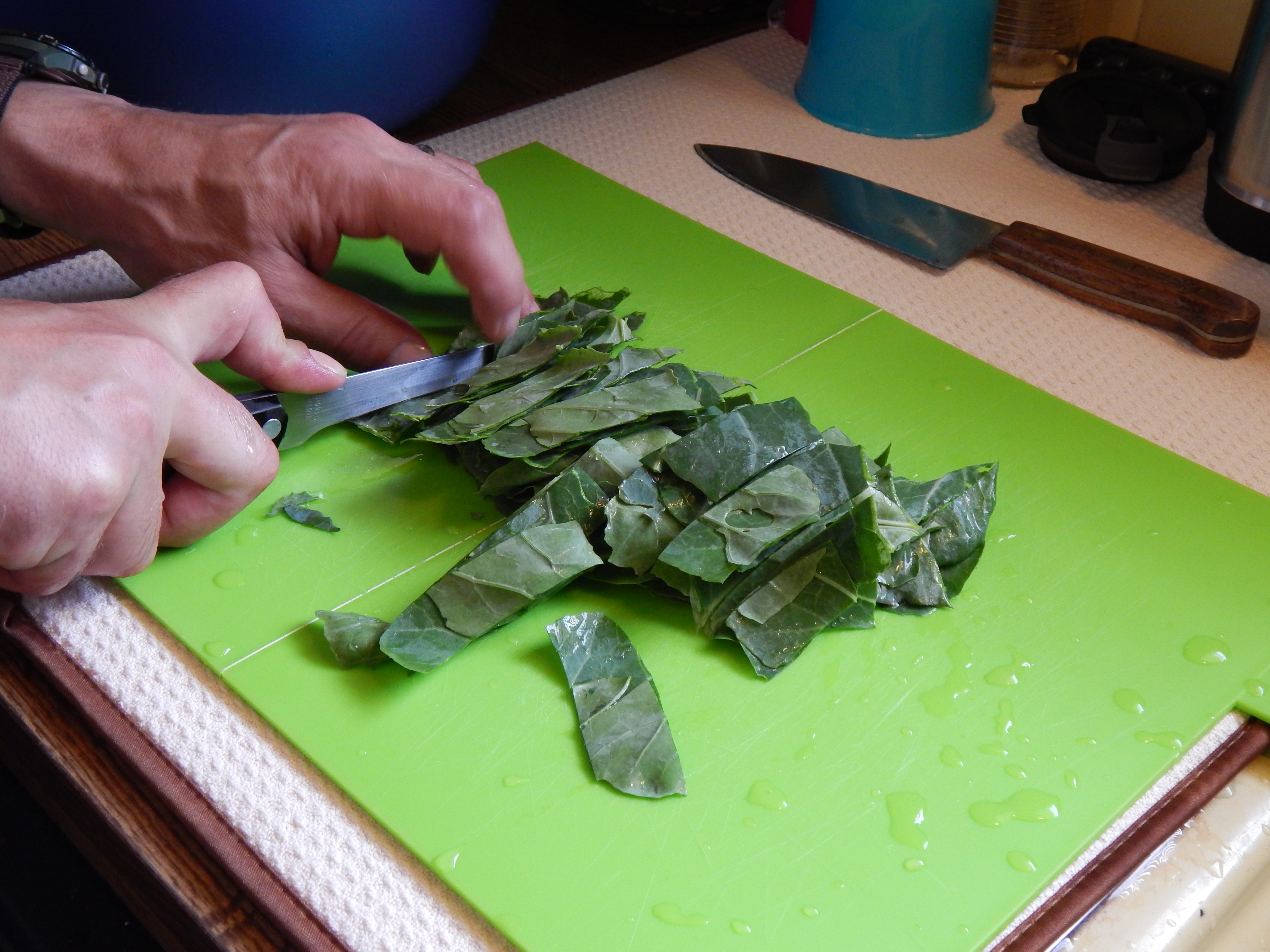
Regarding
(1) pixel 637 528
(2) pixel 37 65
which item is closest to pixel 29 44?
(2) pixel 37 65

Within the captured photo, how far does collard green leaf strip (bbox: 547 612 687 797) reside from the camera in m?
0.87

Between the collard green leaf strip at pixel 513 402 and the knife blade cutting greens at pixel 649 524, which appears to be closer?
the knife blade cutting greens at pixel 649 524

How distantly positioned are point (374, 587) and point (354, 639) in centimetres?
9

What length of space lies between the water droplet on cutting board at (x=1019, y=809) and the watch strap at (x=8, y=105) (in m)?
1.17

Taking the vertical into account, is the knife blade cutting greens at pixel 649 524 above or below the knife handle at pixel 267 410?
below

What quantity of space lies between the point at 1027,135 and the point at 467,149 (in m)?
0.88

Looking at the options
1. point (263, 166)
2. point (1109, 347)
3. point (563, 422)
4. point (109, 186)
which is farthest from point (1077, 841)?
point (109, 186)

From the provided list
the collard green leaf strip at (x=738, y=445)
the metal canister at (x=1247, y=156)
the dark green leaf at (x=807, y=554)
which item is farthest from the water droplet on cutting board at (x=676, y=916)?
the metal canister at (x=1247, y=156)

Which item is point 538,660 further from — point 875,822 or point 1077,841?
point 1077,841

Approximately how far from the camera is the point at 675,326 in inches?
53.9

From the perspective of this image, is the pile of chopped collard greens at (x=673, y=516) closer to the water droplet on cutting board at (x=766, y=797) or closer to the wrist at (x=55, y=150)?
the water droplet on cutting board at (x=766, y=797)

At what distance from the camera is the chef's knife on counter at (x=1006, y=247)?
1.36 m

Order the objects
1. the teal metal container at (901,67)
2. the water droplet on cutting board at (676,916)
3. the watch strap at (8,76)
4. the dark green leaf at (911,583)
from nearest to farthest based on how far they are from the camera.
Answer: the water droplet on cutting board at (676,916) < the dark green leaf at (911,583) < the watch strap at (8,76) < the teal metal container at (901,67)

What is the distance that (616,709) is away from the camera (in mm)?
910
